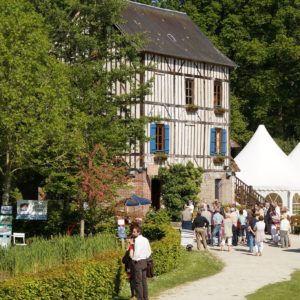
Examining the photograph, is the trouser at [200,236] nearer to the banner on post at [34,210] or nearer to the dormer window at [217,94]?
the banner on post at [34,210]

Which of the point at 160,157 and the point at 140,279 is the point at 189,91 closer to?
the point at 160,157

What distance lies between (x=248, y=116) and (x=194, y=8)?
8165mm

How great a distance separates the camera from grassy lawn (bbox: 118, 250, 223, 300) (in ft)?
61.3

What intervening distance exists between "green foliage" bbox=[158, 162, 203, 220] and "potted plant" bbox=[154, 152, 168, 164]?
464 mm

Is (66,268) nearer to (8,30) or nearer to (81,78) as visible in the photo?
(8,30)

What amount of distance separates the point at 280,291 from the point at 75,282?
5140 mm

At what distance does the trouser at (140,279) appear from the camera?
52.1ft

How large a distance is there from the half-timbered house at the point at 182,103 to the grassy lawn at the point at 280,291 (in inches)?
669

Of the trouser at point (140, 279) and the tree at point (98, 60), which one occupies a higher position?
the tree at point (98, 60)

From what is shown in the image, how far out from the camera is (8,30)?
79.6 ft

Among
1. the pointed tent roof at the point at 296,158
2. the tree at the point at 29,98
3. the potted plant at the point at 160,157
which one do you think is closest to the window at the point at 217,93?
the potted plant at the point at 160,157

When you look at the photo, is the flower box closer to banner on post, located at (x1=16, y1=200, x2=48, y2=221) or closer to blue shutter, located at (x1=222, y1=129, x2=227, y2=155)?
blue shutter, located at (x1=222, y1=129, x2=227, y2=155)

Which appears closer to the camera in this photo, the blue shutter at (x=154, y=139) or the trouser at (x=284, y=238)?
the trouser at (x=284, y=238)

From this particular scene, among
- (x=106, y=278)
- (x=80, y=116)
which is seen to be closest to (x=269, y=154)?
(x=80, y=116)
